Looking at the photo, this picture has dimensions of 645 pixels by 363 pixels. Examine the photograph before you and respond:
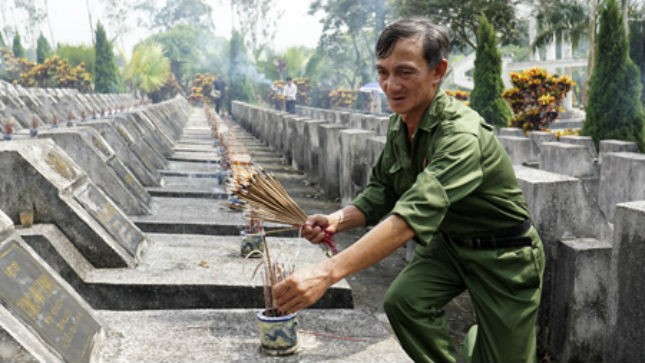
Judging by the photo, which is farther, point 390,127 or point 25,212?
point 25,212

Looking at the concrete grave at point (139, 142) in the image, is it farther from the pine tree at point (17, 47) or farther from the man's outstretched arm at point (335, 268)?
the pine tree at point (17, 47)

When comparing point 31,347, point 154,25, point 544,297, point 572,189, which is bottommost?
point 544,297

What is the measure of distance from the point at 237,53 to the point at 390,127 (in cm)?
3703

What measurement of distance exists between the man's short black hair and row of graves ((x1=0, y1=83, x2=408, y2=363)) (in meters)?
0.74

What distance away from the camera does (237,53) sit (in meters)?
38.9

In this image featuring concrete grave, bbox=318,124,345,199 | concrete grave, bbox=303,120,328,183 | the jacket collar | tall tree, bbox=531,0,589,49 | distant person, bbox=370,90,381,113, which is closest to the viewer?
the jacket collar

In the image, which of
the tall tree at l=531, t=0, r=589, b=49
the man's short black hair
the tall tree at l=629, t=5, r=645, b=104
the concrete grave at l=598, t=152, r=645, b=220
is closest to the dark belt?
the man's short black hair

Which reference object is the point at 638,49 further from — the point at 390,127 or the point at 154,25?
the point at 154,25

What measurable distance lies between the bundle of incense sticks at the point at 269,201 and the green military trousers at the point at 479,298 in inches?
14.7

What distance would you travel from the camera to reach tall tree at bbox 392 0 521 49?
25.8 metres

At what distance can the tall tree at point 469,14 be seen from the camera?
25844 mm

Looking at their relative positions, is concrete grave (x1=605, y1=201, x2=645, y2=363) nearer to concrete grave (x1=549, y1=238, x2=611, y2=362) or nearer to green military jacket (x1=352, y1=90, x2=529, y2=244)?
concrete grave (x1=549, y1=238, x2=611, y2=362)

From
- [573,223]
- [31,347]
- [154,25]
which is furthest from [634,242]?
[154,25]

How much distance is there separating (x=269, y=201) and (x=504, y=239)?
0.92 metres
